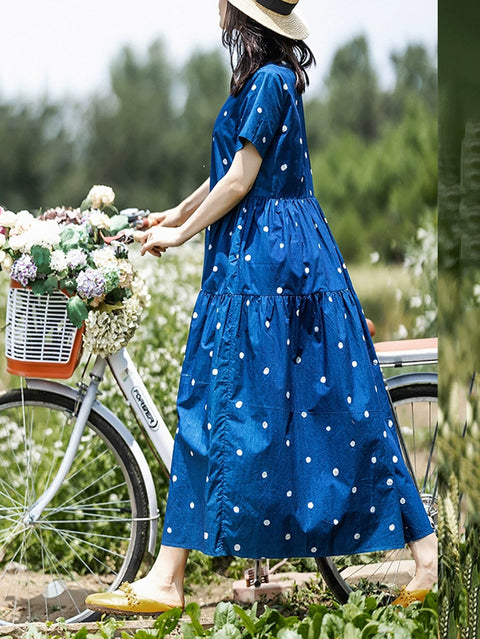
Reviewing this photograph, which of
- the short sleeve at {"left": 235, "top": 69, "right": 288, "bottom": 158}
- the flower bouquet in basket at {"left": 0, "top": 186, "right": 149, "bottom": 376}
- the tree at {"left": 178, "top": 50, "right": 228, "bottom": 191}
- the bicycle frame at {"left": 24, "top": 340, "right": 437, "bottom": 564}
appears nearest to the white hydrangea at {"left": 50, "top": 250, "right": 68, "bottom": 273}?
the flower bouquet in basket at {"left": 0, "top": 186, "right": 149, "bottom": 376}

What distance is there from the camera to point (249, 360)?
2510mm

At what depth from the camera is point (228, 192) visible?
2.51 meters

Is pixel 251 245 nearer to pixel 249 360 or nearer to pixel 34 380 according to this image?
pixel 249 360

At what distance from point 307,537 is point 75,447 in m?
0.72

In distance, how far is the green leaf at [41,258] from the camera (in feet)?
8.49

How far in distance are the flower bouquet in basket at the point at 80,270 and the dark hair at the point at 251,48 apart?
519 millimetres

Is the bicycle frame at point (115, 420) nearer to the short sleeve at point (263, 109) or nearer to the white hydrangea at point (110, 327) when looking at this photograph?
the white hydrangea at point (110, 327)

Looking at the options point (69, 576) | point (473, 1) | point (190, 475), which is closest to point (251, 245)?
point (190, 475)

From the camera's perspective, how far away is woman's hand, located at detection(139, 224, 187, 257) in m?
2.62

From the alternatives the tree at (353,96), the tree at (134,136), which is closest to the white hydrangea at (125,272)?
the tree at (353,96)

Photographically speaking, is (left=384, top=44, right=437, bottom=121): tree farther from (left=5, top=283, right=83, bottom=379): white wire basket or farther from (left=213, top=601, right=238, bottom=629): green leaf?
(left=213, top=601, right=238, bottom=629): green leaf

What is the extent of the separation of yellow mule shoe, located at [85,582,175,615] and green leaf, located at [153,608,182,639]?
0.37 feet

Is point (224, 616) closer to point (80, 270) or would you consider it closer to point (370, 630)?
point (370, 630)

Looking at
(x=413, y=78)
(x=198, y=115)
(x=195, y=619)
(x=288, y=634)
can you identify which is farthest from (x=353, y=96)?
(x=288, y=634)
